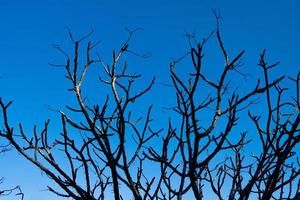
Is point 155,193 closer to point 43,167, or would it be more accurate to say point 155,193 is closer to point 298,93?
point 43,167

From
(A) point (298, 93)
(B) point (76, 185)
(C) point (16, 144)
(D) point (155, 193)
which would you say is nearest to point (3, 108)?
(C) point (16, 144)

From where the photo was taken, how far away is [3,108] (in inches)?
78.9

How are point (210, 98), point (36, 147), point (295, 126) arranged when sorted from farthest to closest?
point (210, 98)
point (36, 147)
point (295, 126)

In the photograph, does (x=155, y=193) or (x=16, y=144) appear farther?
(x=155, y=193)

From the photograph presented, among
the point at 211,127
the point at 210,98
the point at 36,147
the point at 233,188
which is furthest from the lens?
the point at 210,98

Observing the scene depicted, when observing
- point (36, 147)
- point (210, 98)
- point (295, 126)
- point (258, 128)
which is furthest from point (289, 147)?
point (36, 147)

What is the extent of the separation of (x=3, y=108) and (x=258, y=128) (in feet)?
4.11

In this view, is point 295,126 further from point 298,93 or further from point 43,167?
point 43,167

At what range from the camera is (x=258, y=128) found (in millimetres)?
2025

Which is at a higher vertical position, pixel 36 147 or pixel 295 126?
pixel 36 147

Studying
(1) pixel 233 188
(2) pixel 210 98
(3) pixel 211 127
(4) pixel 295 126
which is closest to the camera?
(4) pixel 295 126

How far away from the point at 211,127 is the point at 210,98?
692mm

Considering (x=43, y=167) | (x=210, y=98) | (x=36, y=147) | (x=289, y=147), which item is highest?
(x=210, y=98)

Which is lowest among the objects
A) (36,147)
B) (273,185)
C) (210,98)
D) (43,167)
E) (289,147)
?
(273,185)
